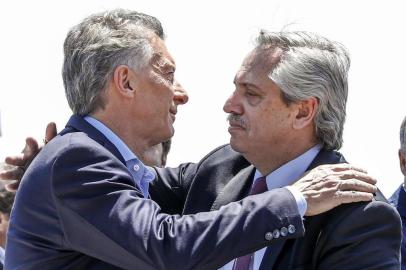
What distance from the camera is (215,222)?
10.7 ft

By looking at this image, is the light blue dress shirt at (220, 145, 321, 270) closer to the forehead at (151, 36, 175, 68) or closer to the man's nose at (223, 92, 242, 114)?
the man's nose at (223, 92, 242, 114)

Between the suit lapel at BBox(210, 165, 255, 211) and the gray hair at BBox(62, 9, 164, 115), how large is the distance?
2.05 feet

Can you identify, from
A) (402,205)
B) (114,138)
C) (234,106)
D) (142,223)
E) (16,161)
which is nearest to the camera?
(142,223)

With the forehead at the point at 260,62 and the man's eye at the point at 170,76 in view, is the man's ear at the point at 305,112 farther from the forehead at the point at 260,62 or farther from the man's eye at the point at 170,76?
the man's eye at the point at 170,76

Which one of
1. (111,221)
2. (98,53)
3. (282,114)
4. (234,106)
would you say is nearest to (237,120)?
(234,106)

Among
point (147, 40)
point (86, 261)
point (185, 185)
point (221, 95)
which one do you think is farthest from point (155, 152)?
point (221, 95)

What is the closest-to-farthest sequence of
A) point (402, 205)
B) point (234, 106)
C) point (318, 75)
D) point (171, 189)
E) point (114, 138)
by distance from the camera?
point (114, 138), point (318, 75), point (234, 106), point (171, 189), point (402, 205)

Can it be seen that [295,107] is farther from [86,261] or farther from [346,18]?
[346,18]

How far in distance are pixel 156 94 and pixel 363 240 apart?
95cm

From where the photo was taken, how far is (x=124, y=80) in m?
3.68

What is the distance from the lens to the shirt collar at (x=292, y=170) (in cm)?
384

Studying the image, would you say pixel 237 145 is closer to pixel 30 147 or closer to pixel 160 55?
pixel 160 55

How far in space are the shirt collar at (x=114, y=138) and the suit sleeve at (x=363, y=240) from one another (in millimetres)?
749

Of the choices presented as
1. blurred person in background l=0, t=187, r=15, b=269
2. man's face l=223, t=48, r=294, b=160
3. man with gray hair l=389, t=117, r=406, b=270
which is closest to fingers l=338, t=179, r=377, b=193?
man's face l=223, t=48, r=294, b=160
